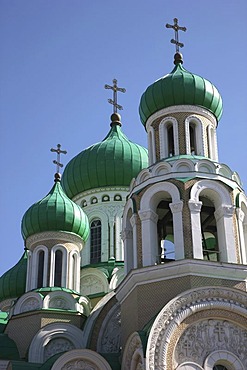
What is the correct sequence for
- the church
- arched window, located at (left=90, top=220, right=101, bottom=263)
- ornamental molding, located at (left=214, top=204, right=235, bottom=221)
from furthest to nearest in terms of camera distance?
1. arched window, located at (left=90, top=220, right=101, bottom=263)
2. ornamental molding, located at (left=214, top=204, right=235, bottom=221)
3. the church

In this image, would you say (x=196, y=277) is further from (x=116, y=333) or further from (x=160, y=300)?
(x=116, y=333)

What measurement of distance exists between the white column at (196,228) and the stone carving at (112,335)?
3.36 meters

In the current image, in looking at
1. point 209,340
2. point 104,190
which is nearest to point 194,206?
point 209,340

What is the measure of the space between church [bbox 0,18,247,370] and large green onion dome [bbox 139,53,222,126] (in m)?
0.02

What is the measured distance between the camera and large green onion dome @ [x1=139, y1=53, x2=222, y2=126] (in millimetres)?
14984

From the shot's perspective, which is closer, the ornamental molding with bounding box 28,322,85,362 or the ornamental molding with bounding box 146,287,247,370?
the ornamental molding with bounding box 146,287,247,370

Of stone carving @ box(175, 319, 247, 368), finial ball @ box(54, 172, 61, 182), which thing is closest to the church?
stone carving @ box(175, 319, 247, 368)

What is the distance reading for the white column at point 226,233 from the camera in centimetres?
1322

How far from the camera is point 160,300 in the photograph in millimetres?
12617

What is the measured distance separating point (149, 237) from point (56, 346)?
3.79 meters

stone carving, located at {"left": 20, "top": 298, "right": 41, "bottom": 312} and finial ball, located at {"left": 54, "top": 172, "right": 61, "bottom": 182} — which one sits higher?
finial ball, located at {"left": 54, "top": 172, "right": 61, "bottom": 182}

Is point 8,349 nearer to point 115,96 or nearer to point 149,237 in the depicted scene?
point 149,237

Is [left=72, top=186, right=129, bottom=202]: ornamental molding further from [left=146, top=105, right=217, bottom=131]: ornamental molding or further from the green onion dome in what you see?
[left=146, top=105, right=217, bottom=131]: ornamental molding

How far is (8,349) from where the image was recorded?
15.4m
